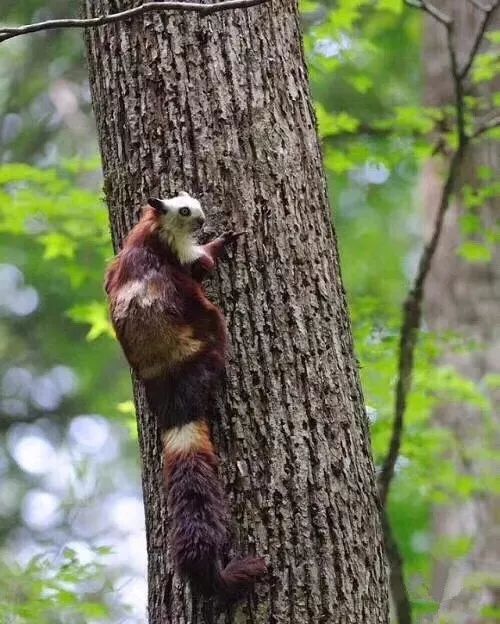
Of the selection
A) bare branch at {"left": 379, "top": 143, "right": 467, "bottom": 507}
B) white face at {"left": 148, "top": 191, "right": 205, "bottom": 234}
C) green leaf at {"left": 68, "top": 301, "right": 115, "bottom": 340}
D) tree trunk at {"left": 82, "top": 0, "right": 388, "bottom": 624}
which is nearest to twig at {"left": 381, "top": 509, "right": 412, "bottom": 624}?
bare branch at {"left": 379, "top": 143, "right": 467, "bottom": 507}

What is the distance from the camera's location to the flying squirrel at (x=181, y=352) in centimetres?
224

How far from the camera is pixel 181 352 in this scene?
7.64ft

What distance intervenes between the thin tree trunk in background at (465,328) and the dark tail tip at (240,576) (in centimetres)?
368

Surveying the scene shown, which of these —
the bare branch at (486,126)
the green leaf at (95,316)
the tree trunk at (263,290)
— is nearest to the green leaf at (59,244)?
the green leaf at (95,316)

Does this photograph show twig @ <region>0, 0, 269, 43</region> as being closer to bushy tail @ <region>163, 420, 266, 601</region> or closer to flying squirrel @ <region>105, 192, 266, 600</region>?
flying squirrel @ <region>105, 192, 266, 600</region>

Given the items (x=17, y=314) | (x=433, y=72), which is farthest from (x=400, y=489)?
(x=17, y=314)

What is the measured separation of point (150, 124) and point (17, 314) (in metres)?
6.91

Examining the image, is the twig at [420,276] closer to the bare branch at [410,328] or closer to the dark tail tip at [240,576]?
the bare branch at [410,328]

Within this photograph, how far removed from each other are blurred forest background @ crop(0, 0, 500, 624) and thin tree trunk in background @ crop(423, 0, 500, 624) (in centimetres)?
2

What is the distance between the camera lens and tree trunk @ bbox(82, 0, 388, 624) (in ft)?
7.57

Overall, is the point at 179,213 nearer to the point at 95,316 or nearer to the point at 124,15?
the point at 124,15

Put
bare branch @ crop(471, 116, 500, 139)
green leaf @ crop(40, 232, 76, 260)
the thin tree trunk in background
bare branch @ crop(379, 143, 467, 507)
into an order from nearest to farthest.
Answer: bare branch @ crop(379, 143, 467, 507) < bare branch @ crop(471, 116, 500, 139) < green leaf @ crop(40, 232, 76, 260) < the thin tree trunk in background

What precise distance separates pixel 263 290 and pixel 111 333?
2.60 metres

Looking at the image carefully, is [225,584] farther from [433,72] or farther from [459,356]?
[433,72]
